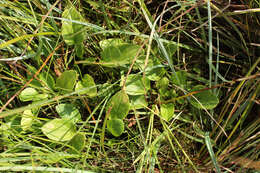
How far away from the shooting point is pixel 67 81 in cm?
81

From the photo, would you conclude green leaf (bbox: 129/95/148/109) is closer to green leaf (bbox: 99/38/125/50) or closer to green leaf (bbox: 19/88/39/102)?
green leaf (bbox: 99/38/125/50)

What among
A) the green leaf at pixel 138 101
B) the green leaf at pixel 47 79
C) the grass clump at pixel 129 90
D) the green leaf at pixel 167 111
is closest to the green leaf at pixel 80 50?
the grass clump at pixel 129 90

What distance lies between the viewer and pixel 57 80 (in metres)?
0.83

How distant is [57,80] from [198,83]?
1.62 ft

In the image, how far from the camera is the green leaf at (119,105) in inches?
30.0

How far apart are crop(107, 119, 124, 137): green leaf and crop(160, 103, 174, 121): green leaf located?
148mm

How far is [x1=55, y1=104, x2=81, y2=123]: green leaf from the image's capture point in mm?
812

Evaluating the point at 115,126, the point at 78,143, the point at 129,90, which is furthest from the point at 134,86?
the point at 78,143

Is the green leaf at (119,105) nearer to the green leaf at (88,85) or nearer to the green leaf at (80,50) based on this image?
the green leaf at (88,85)

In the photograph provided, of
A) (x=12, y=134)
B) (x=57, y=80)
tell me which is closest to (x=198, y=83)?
(x=57, y=80)

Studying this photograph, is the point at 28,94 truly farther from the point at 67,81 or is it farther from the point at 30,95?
the point at 67,81

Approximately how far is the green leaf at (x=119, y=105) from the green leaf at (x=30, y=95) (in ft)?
0.79

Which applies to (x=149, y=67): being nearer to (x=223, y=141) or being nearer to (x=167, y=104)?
(x=167, y=104)

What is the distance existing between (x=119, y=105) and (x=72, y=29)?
0.29 metres
